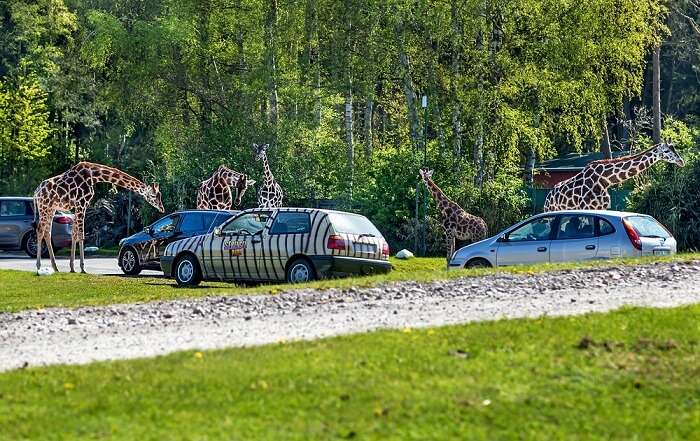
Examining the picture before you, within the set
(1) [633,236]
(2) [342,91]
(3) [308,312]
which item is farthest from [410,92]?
(3) [308,312]

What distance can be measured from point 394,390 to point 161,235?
61.3 feet

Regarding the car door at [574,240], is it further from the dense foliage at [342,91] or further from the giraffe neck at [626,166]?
the dense foliage at [342,91]

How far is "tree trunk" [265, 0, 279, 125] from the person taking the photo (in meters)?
42.2

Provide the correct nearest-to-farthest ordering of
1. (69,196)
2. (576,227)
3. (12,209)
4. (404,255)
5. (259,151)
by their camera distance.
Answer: (576,227), (69,196), (404,255), (12,209), (259,151)

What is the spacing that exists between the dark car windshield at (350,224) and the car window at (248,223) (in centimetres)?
147

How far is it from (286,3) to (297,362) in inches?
1339

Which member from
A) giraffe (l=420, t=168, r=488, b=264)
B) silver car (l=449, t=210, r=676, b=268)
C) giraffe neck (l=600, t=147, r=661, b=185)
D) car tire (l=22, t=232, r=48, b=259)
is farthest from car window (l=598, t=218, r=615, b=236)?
car tire (l=22, t=232, r=48, b=259)

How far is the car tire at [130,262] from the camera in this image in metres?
27.0

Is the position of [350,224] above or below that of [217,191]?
below

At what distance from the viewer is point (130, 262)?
27125mm

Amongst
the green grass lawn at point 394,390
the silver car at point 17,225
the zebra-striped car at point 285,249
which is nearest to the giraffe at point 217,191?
the silver car at point 17,225

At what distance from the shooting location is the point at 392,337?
35.4 ft

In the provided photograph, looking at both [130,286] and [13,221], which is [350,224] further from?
[13,221]

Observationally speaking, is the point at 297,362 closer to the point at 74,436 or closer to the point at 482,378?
the point at 482,378
